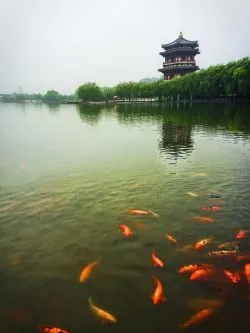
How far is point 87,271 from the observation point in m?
7.75

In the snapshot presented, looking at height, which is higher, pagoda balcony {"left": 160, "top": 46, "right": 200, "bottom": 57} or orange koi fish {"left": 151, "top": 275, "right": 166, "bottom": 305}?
pagoda balcony {"left": 160, "top": 46, "right": 200, "bottom": 57}

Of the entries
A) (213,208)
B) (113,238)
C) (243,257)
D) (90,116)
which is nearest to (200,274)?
(243,257)

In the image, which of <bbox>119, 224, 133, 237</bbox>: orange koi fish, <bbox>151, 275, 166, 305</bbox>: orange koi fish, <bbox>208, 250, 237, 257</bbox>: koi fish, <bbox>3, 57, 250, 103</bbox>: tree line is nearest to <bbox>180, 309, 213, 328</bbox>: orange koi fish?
<bbox>151, 275, 166, 305</bbox>: orange koi fish

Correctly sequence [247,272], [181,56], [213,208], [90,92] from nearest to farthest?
1. [247,272]
2. [213,208]
3. [181,56]
4. [90,92]

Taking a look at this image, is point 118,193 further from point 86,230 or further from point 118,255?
point 118,255

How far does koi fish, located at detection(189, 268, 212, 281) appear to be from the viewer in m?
7.33

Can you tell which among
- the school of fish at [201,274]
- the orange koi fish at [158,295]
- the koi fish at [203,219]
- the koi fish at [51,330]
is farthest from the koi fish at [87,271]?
Result: the koi fish at [203,219]

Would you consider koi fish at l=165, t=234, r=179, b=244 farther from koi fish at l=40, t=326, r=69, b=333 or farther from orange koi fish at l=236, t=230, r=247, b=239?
koi fish at l=40, t=326, r=69, b=333

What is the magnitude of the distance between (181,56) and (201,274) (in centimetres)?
12337

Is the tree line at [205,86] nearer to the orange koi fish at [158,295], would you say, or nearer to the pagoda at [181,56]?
the pagoda at [181,56]

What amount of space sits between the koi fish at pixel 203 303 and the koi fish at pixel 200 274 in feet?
2.21

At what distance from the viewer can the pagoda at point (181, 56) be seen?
389ft

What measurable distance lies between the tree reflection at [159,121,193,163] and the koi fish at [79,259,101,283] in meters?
12.7

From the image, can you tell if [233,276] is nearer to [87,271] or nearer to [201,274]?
[201,274]
